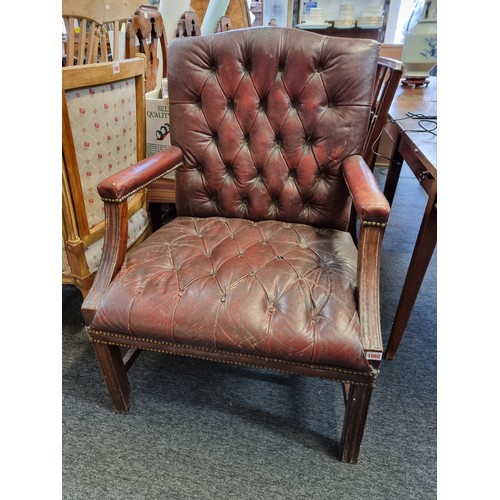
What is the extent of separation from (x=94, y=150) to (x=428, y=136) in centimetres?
111

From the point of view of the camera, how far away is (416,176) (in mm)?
1104

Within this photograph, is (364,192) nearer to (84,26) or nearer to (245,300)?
(245,300)

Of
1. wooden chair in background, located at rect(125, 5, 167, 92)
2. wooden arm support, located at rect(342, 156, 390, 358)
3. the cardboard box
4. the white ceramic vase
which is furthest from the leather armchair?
the white ceramic vase

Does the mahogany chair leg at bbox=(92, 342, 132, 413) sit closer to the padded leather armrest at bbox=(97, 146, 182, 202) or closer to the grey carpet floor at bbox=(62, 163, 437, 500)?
the grey carpet floor at bbox=(62, 163, 437, 500)

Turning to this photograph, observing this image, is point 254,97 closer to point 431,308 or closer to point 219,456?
point 219,456

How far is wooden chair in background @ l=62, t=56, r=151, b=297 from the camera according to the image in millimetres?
1052

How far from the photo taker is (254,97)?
3.65ft

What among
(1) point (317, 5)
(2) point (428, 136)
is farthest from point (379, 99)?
(1) point (317, 5)

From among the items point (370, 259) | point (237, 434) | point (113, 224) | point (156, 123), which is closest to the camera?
point (370, 259)

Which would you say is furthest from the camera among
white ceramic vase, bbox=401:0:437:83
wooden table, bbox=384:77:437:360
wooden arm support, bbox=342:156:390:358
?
white ceramic vase, bbox=401:0:437:83

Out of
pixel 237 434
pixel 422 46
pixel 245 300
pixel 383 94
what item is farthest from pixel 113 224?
pixel 422 46

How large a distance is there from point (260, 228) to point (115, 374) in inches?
24.1

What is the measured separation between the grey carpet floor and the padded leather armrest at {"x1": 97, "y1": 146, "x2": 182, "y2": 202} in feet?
2.23

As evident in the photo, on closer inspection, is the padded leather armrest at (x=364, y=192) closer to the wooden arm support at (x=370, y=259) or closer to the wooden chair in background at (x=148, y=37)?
the wooden arm support at (x=370, y=259)
